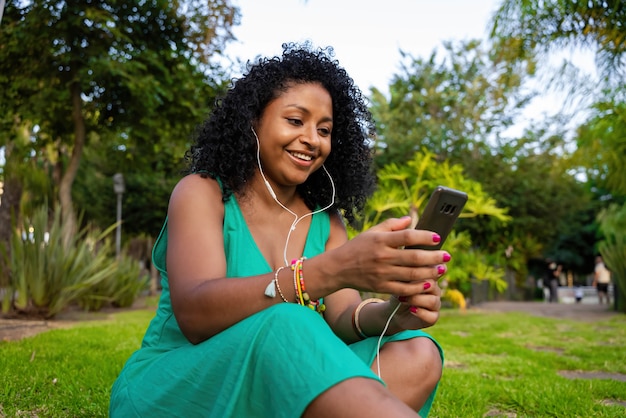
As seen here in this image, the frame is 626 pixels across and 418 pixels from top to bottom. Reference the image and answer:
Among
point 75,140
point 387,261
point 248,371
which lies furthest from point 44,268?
point 387,261

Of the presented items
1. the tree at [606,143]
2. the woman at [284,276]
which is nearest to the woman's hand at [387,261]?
the woman at [284,276]

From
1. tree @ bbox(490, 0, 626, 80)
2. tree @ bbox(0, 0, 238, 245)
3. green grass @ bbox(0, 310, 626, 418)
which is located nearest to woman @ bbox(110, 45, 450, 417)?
green grass @ bbox(0, 310, 626, 418)

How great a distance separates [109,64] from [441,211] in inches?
376

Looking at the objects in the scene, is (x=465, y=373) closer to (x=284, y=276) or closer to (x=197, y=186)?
(x=197, y=186)

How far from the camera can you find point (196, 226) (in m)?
1.70

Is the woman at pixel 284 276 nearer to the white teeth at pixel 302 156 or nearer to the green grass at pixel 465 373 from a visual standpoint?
the white teeth at pixel 302 156

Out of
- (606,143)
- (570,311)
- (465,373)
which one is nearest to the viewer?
(465,373)

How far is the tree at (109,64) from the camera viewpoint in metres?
10.2

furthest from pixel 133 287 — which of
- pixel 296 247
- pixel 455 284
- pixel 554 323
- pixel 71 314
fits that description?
pixel 296 247

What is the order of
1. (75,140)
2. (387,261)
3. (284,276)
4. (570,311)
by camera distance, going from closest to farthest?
(387,261)
(284,276)
(75,140)
(570,311)

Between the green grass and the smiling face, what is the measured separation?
A: 153cm

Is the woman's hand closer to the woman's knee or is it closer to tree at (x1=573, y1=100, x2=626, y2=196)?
the woman's knee

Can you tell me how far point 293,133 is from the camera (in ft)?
6.43

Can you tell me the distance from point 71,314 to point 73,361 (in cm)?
530
